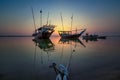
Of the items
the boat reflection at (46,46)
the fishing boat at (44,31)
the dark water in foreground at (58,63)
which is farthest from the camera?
the fishing boat at (44,31)

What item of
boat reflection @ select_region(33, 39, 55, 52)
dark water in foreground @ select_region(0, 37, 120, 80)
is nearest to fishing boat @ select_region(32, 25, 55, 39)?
boat reflection @ select_region(33, 39, 55, 52)

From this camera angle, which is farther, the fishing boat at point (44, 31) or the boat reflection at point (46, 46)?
the fishing boat at point (44, 31)

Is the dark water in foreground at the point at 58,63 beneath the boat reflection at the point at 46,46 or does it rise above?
beneath

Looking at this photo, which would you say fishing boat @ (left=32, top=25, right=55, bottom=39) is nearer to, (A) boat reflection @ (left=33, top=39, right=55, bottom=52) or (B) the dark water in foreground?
(A) boat reflection @ (left=33, top=39, right=55, bottom=52)

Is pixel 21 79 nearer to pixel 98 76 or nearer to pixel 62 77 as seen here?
pixel 62 77

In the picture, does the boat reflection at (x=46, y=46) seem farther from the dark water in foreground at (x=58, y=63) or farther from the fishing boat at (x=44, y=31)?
the fishing boat at (x=44, y=31)

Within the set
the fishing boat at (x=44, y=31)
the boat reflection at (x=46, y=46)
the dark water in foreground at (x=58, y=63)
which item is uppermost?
the fishing boat at (x=44, y=31)

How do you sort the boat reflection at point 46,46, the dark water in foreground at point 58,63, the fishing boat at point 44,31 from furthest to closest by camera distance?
1. the fishing boat at point 44,31
2. the boat reflection at point 46,46
3. the dark water in foreground at point 58,63

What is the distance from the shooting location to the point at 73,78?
728 cm

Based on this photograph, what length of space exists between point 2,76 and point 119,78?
5.00 meters

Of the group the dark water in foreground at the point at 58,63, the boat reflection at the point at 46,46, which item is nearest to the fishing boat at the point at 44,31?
the boat reflection at the point at 46,46

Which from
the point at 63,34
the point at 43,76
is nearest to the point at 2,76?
the point at 43,76

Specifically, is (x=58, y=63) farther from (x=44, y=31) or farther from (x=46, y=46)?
(x=44, y=31)

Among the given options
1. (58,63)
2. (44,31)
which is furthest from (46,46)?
(44,31)
